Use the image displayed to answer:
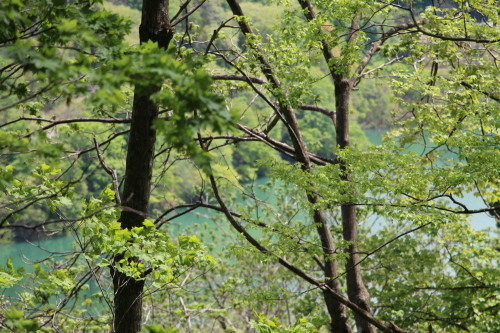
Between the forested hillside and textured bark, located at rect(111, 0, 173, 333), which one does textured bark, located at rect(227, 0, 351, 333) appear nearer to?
the forested hillside

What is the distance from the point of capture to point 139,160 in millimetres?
3498

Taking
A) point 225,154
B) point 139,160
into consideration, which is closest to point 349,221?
point 225,154

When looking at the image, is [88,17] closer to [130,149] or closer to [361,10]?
[130,149]

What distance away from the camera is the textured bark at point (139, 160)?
130 inches

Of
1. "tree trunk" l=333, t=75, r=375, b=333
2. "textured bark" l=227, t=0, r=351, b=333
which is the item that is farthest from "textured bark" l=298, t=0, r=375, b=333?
"textured bark" l=227, t=0, r=351, b=333

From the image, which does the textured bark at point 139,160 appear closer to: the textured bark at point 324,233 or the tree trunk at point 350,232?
the textured bark at point 324,233

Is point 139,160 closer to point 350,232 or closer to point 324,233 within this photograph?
point 324,233

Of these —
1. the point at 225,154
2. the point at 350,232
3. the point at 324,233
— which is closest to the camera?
the point at 225,154

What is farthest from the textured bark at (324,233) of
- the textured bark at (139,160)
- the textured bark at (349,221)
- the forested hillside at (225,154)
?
the textured bark at (139,160)

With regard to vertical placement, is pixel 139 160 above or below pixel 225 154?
below

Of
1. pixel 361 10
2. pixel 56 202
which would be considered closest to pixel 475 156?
pixel 361 10

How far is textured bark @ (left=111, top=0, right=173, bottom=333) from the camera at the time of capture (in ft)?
10.9

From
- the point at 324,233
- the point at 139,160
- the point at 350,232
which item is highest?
the point at 350,232

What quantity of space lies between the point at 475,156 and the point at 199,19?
38409mm
